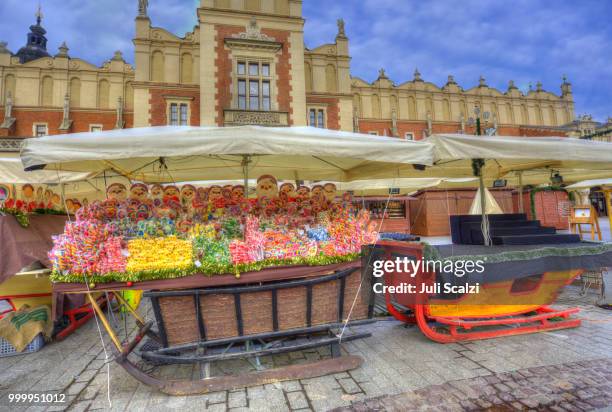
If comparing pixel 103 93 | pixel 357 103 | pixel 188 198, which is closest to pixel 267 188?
pixel 188 198

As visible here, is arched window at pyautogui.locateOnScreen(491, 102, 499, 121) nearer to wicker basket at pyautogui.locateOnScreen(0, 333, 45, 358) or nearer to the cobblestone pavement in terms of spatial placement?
the cobblestone pavement

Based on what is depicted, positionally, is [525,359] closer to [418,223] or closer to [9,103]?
[418,223]

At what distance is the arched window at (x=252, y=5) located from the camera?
16.8 meters

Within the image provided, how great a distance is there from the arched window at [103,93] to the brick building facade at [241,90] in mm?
75

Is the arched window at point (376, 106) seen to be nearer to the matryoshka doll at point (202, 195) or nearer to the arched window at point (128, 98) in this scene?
the arched window at point (128, 98)

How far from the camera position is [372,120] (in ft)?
93.4

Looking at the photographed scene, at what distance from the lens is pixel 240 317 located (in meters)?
3.00

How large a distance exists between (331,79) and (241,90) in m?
8.01

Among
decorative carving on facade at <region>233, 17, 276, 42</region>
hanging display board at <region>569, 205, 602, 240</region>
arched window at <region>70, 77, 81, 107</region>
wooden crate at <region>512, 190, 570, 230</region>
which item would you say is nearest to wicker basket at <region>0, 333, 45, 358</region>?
hanging display board at <region>569, 205, 602, 240</region>

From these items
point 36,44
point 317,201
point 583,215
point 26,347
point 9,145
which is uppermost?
point 36,44

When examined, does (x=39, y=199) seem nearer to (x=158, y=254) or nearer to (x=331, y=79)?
(x=158, y=254)

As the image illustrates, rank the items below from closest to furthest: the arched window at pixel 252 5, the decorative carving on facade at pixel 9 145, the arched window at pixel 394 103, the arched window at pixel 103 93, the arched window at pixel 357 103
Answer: the arched window at pixel 252 5
the decorative carving on facade at pixel 9 145
the arched window at pixel 103 93
the arched window at pixel 357 103
the arched window at pixel 394 103

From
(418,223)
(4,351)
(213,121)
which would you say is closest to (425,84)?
(418,223)

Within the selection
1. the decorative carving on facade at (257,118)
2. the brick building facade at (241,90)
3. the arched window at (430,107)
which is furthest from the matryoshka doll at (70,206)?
the arched window at (430,107)
